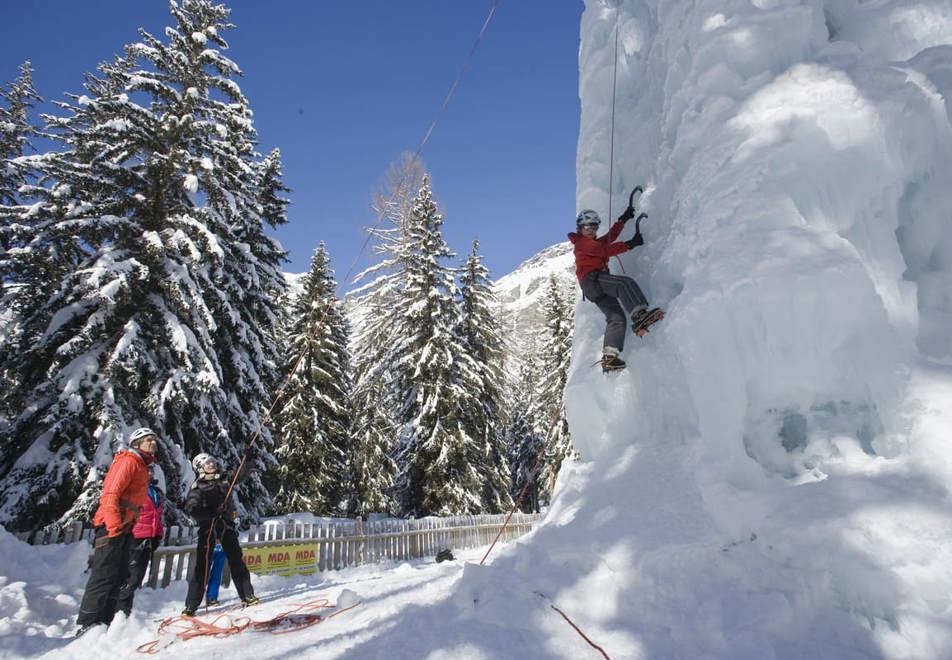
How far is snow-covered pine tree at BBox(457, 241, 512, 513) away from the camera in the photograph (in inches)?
694

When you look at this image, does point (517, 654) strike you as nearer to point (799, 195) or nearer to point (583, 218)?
point (799, 195)

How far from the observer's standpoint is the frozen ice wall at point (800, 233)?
309 cm

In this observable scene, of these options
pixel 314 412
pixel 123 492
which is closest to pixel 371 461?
pixel 314 412

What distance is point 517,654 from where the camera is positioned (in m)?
2.54

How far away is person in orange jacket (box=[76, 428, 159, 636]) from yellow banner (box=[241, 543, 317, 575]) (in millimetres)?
4566

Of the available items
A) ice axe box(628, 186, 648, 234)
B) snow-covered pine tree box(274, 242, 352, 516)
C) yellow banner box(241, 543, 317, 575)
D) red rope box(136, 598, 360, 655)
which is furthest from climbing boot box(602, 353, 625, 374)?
snow-covered pine tree box(274, 242, 352, 516)

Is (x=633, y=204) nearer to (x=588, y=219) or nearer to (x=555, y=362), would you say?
(x=588, y=219)

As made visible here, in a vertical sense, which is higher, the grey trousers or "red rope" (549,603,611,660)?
the grey trousers

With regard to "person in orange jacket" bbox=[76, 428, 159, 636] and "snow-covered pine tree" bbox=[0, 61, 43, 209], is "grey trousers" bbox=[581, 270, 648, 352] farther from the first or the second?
"snow-covered pine tree" bbox=[0, 61, 43, 209]

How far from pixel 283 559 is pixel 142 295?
19.1ft

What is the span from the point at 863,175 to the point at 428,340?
1459cm

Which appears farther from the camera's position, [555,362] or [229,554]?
[555,362]

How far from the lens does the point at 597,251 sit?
4980mm

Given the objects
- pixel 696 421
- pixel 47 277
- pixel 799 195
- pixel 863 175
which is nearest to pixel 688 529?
pixel 696 421
